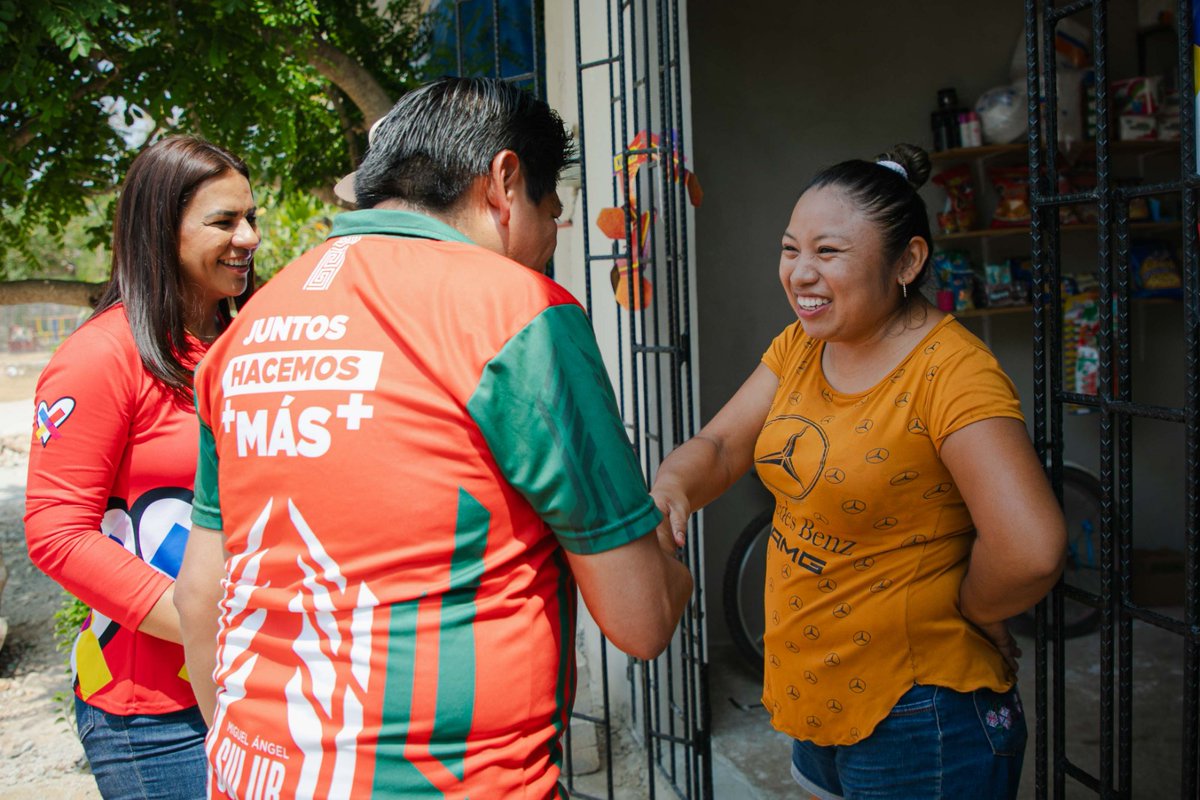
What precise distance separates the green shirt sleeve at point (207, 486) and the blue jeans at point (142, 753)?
1.82 ft

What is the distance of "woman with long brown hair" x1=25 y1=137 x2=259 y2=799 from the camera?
1656 millimetres

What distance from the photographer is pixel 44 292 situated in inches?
208

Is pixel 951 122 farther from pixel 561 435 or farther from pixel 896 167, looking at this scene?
pixel 561 435

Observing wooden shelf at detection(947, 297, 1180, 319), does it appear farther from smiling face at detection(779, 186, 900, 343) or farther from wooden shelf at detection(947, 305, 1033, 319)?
smiling face at detection(779, 186, 900, 343)

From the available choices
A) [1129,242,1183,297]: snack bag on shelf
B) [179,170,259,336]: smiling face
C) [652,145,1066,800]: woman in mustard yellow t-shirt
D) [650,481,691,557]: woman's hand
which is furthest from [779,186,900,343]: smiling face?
[1129,242,1183,297]: snack bag on shelf

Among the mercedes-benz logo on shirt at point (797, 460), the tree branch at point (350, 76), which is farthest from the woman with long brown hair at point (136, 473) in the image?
the tree branch at point (350, 76)

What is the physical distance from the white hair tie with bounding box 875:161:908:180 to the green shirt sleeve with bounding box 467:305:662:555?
92cm

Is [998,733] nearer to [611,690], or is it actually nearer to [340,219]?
[340,219]

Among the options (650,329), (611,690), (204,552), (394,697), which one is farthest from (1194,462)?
(611,690)

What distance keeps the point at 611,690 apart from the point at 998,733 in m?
2.41

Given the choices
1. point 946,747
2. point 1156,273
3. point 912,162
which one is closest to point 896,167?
point 912,162

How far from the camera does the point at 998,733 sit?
169 centimetres

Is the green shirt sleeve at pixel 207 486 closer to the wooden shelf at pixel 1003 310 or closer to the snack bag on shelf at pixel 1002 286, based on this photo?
the wooden shelf at pixel 1003 310

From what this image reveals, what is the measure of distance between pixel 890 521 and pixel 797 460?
196 mm
